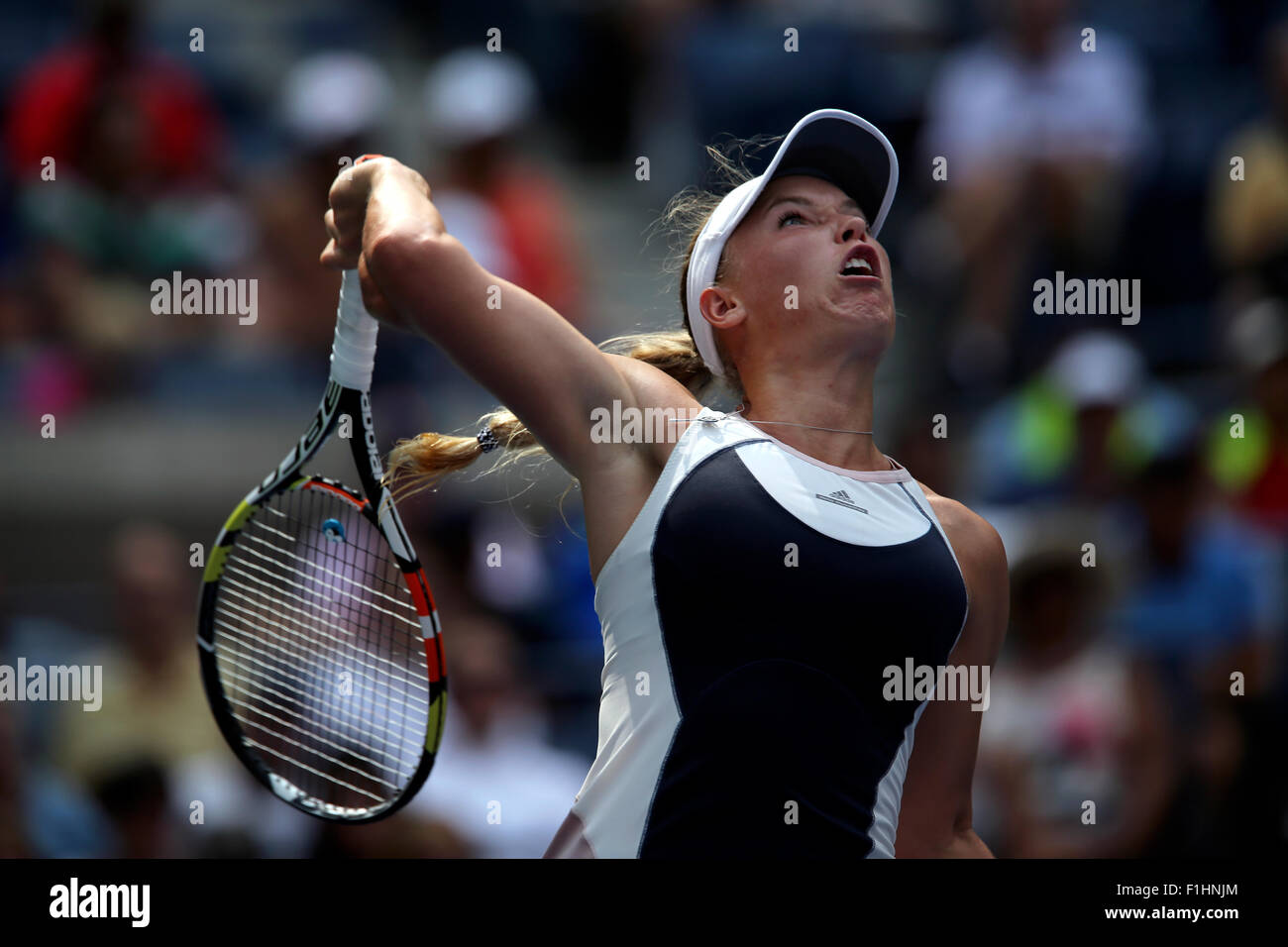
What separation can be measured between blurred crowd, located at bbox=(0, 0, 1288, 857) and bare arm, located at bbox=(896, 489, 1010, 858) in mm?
1762

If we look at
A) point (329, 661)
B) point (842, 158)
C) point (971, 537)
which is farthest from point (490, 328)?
point (329, 661)

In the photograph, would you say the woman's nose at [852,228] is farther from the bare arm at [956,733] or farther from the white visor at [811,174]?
the bare arm at [956,733]

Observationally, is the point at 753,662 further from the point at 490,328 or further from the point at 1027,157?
the point at 1027,157

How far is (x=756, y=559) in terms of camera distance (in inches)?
98.5

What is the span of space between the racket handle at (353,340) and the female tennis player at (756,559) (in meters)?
0.06

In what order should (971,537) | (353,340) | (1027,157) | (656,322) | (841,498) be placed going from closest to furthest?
1. (841,498)
2. (971,537)
3. (353,340)
4. (656,322)
5. (1027,157)

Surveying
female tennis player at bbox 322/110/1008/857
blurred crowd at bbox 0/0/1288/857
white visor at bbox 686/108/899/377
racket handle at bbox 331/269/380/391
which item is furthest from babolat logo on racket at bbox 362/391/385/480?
blurred crowd at bbox 0/0/1288/857

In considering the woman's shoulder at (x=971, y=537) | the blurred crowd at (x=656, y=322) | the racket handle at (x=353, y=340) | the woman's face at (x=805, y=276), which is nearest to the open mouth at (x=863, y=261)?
the woman's face at (x=805, y=276)

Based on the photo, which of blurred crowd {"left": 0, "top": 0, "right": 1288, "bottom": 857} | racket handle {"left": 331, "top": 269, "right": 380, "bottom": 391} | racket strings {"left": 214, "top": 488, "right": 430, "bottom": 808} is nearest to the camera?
racket handle {"left": 331, "top": 269, "right": 380, "bottom": 391}

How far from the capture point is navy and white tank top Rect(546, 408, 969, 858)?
2459 millimetres

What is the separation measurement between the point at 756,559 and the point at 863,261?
2.11 ft

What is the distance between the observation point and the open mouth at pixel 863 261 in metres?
2.80

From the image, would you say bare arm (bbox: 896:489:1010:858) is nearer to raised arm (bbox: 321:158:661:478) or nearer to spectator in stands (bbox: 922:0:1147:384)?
raised arm (bbox: 321:158:661:478)
